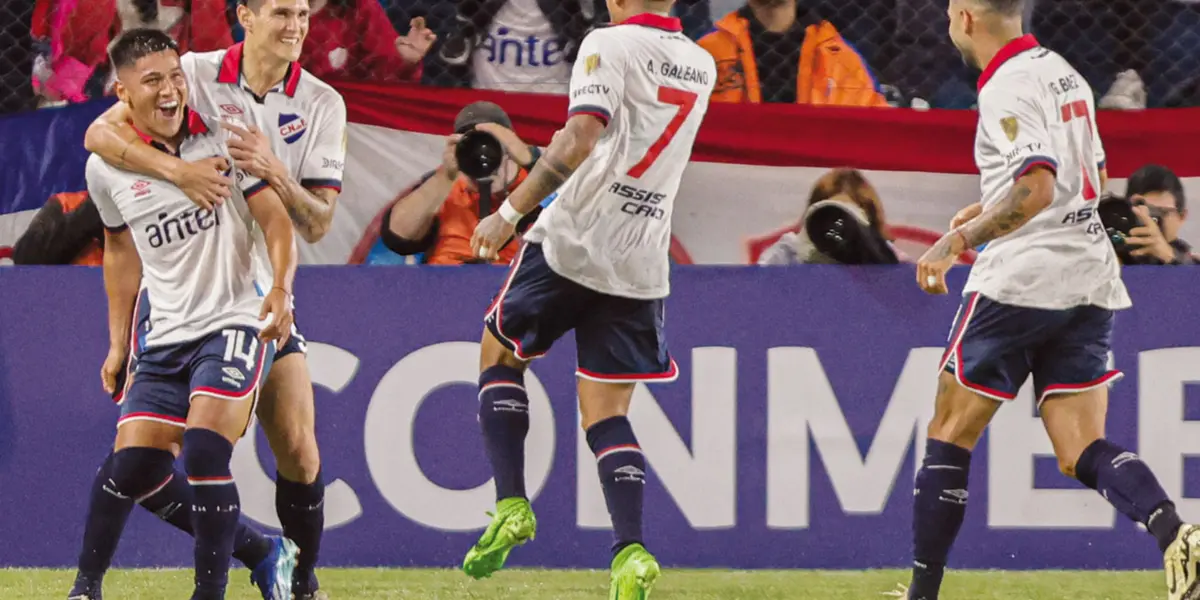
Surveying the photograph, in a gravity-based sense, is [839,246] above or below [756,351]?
above

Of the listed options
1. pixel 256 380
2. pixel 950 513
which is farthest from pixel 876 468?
pixel 256 380

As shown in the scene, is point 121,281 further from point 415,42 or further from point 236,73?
point 415,42

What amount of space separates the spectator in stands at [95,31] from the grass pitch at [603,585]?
1817 millimetres

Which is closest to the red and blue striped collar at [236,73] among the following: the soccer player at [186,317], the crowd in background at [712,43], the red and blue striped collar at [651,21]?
the soccer player at [186,317]

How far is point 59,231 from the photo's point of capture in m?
5.84

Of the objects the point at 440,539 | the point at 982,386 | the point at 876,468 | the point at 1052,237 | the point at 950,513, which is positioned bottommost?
the point at 440,539

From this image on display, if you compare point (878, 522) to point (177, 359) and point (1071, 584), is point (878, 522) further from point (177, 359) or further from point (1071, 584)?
point (177, 359)

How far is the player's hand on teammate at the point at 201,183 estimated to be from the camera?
446 centimetres

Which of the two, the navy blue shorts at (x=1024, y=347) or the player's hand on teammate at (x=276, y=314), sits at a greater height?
the navy blue shorts at (x=1024, y=347)

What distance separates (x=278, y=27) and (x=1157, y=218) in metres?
3.09

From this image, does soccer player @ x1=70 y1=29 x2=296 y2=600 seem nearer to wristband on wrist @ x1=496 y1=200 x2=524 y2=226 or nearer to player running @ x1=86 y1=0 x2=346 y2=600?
player running @ x1=86 y1=0 x2=346 y2=600

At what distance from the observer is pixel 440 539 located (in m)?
5.84

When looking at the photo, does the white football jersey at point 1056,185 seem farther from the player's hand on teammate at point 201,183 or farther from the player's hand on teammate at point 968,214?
the player's hand on teammate at point 201,183

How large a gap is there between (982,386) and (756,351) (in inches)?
57.0
